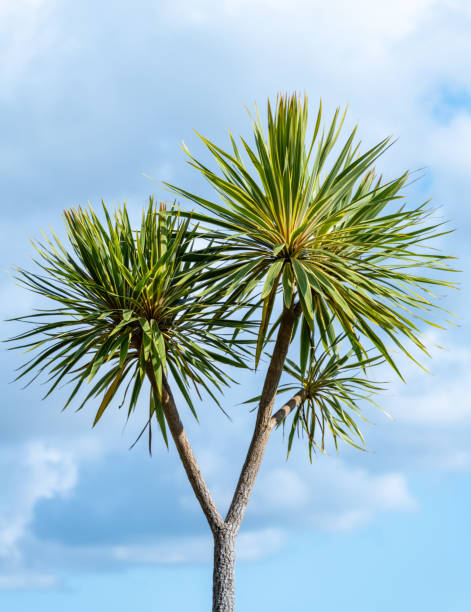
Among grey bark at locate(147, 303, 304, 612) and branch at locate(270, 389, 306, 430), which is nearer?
grey bark at locate(147, 303, 304, 612)

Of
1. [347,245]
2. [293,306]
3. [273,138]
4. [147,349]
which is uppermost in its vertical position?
[273,138]

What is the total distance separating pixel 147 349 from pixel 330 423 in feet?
8.94

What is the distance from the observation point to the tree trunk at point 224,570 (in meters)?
7.43

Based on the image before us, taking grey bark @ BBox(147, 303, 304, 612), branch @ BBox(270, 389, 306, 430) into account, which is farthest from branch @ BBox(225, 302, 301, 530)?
branch @ BBox(270, 389, 306, 430)

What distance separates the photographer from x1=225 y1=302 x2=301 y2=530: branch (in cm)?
782

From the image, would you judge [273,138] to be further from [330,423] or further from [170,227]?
[330,423]

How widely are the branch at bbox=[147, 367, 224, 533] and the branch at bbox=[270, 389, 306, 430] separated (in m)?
0.87

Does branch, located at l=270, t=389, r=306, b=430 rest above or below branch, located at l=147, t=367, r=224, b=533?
above

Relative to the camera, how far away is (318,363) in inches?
368

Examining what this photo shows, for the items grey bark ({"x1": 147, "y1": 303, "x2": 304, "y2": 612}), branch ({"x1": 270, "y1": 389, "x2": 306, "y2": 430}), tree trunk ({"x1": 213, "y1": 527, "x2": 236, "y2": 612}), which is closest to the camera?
tree trunk ({"x1": 213, "y1": 527, "x2": 236, "y2": 612})

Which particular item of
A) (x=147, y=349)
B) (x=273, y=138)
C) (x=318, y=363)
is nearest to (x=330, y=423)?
(x=318, y=363)

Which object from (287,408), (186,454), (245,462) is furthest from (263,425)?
(186,454)

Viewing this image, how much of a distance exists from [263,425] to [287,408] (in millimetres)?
680

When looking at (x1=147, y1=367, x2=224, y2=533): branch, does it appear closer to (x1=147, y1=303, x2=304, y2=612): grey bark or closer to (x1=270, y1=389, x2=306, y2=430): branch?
(x1=147, y1=303, x2=304, y2=612): grey bark
